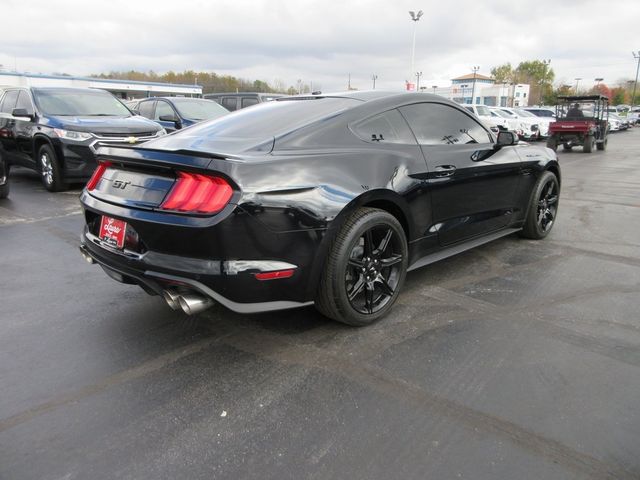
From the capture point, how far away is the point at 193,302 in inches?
107

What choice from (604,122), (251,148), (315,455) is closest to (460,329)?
(315,455)

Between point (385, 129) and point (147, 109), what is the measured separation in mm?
10082

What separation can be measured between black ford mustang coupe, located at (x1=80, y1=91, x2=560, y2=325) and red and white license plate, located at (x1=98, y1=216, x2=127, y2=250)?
0.01 m

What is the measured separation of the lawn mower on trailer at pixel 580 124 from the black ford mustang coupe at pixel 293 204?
51.6ft

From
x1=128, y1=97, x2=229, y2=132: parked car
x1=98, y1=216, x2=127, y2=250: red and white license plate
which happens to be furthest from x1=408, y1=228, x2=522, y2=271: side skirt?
x1=128, y1=97, x2=229, y2=132: parked car

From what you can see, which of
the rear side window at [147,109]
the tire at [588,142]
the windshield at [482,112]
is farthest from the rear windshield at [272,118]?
the windshield at [482,112]

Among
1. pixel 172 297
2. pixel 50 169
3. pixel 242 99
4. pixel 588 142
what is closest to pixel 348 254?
pixel 172 297

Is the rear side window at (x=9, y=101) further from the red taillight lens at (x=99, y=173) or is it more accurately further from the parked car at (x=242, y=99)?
the red taillight lens at (x=99, y=173)

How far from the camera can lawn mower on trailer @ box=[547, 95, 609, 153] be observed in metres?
17.4

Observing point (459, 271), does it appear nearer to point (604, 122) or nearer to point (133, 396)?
point (133, 396)

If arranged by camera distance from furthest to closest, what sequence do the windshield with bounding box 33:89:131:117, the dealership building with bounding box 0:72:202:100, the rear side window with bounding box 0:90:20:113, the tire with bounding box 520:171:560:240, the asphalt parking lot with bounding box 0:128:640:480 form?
1. the dealership building with bounding box 0:72:202:100
2. the rear side window with bounding box 0:90:20:113
3. the windshield with bounding box 33:89:131:117
4. the tire with bounding box 520:171:560:240
5. the asphalt parking lot with bounding box 0:128:640:480

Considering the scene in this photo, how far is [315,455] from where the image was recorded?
2.11 metres

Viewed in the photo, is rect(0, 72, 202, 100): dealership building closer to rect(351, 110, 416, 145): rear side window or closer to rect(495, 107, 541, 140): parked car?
rect(495, 107, 541, 140): parked car

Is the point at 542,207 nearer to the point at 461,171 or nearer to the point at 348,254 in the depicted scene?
the point at 461,171
